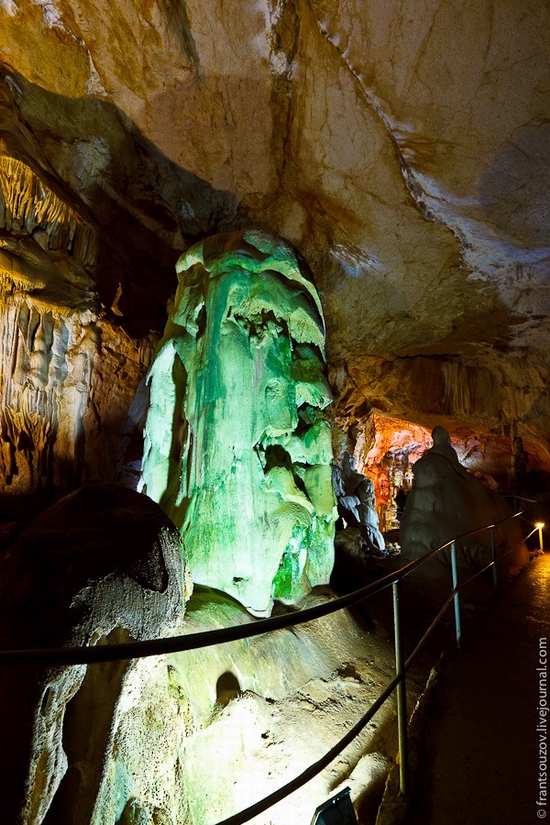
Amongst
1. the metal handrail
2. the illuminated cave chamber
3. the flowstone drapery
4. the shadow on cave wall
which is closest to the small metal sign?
the metal handrail


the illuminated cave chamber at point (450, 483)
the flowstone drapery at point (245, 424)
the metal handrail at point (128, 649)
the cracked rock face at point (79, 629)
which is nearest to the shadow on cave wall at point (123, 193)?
the flowstone drapery at point (245, 424)

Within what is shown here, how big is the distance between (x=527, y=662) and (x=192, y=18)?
7.78 metres

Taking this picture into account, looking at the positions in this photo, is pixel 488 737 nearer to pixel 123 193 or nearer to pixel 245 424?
pixel 245 424

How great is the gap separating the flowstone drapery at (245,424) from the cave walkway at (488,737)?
5.73 feet

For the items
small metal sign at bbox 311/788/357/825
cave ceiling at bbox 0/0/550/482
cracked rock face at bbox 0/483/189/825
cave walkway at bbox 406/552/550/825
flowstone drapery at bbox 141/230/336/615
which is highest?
cave ceiling at bbox 0/0/550/482

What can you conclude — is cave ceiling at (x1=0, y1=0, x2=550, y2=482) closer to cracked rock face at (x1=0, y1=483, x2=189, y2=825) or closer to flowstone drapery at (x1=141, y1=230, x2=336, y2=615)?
flowstone drapery at (x1=141, y1=230, x2=336, y2=615)

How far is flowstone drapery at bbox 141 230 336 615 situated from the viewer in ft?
13.8

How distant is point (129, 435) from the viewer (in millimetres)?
7773

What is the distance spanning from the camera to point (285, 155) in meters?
7.34

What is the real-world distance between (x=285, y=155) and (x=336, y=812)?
7.90 m

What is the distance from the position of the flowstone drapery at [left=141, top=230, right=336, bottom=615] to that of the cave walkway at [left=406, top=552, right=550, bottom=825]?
1.75 meters

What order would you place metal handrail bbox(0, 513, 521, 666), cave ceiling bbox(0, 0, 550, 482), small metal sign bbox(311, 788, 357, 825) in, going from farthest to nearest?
cave ceiling bbox(0, 0, 550, 482)
small metal sign bbox(311, 788, 357, 825)
metal handrail bbox(0, 513, 521, 666)

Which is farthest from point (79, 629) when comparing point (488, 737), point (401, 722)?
point (488, 737)

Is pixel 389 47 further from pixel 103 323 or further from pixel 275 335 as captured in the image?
pixel 103 323
